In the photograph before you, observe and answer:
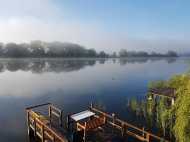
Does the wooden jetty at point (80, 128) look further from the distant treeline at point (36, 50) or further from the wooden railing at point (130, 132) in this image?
the distant treeline at point (36, 50)

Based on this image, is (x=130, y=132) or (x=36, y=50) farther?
(x=36, y=50)

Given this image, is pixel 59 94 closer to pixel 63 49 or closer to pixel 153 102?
pixel 153 102

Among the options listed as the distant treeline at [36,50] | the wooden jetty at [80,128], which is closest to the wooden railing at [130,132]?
the wooden jetty at [80,128]

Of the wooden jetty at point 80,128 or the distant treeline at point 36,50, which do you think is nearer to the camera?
the wooden jetty at point 80,128

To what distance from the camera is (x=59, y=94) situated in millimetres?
43281

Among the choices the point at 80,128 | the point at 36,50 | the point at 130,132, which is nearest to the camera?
the point at 130,132

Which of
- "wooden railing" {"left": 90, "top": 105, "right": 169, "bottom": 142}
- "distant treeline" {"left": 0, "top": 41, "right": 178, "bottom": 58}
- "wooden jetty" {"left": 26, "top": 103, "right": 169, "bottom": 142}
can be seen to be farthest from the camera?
"distant treeline" {"left": 0, "top": 41, "right": 178, "bottom": 58}

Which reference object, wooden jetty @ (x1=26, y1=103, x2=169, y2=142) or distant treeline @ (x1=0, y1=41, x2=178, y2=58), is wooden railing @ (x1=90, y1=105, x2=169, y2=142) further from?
distant treeline @ (x1=0, y1=41, x2=178, y2=58)

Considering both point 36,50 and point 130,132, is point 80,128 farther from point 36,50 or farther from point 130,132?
point 36,50

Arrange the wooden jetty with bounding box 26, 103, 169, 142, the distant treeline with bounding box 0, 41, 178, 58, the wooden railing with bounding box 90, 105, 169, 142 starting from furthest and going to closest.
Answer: the distant treeline with bounding box 0, 41, 178, 58, the wooden railing with bounding box 90, 105, 169, 142, the wooden jetty with bounding box 26, 103, 169, 142

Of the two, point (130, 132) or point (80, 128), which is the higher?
point (80, 128)

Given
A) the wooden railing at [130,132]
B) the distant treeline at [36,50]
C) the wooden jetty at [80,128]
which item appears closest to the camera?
the wooden jetty at [80,128]

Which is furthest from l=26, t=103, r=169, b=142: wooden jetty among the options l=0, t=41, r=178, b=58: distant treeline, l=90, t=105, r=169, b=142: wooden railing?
l=0, t=41, r=178, b=58: distant treeline

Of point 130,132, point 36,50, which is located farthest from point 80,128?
point 36,50
